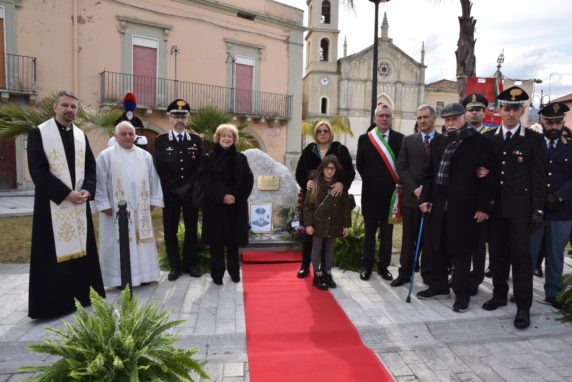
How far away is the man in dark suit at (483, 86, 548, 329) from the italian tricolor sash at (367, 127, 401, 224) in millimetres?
1177

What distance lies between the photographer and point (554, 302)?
4.71m

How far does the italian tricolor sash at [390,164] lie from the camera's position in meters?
5.29

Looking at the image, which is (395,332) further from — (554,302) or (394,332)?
(554,302)

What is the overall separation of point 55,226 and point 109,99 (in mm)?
13181

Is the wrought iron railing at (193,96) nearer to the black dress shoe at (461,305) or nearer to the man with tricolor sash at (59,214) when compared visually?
the man with tricolor sash at (59,214)

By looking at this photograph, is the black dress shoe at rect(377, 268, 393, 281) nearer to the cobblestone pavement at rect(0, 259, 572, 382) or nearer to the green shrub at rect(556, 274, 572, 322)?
the cobblestone pavement at rect(0, 259, 572, 382)

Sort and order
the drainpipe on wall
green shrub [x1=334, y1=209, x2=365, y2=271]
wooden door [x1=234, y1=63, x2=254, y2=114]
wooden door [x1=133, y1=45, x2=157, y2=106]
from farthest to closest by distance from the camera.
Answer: wooden door [x1=234, y1=63, x2=254, y2=114] → wooden door [x1=133, y1=45, x2=157, y2=106] → the drainpipe on wall → green shrub [x1=334, y1=209, x2=365, y2=271]

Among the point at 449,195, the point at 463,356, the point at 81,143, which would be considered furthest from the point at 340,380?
the point at 81,143

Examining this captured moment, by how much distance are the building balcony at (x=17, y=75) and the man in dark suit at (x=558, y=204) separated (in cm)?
1495

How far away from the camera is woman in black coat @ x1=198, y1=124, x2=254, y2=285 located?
16.8 feet

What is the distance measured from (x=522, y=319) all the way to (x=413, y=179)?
181cm

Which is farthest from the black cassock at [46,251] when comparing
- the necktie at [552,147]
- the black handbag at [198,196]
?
the necktie at [552,147]

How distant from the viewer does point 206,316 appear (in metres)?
4.28

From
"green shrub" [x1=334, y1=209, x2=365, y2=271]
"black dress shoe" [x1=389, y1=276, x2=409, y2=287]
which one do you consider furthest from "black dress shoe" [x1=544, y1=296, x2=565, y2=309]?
"green shrub" [x1=334, y1=209, x2=365, y2=271]
